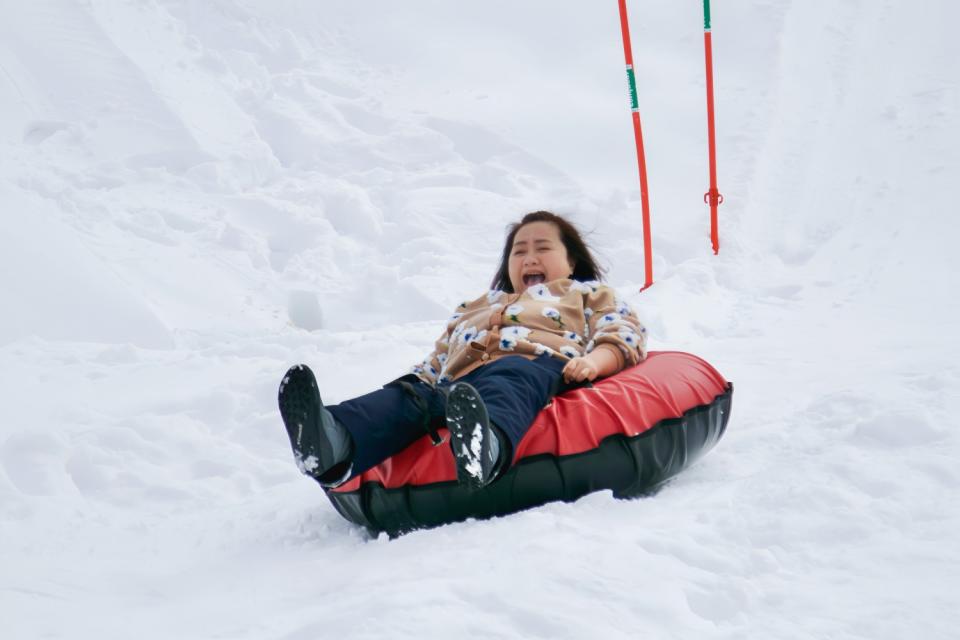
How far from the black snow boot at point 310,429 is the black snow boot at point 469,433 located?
31 cm

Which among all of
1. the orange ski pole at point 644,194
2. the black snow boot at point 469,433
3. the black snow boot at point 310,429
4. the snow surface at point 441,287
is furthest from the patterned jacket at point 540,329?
the orange ski pole at point 644,194

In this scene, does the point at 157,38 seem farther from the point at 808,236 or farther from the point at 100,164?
the point at 808,236

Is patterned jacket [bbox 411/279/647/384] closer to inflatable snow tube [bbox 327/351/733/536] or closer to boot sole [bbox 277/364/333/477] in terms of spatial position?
inflatable snow tube [bbox 327/351/733/536]

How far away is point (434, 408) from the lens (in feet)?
7.98

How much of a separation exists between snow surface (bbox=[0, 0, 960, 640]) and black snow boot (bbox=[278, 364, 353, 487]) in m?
0.21

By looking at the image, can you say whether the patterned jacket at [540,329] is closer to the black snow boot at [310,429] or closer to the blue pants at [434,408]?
the blue pants at [434,408]

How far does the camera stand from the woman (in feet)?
6.41

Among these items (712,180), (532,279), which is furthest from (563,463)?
(712,180)

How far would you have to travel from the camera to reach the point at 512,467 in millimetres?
2195

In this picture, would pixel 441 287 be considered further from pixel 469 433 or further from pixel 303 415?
pixel 469 433

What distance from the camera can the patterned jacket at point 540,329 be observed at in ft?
8.73

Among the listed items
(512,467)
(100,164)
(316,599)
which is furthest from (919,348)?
(100,164)

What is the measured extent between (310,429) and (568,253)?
1.49 metres

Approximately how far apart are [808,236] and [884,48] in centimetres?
299
